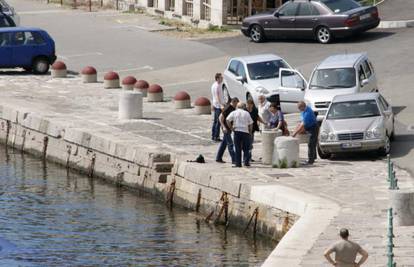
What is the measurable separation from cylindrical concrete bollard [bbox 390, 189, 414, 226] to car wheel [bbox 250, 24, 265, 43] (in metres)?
25.9

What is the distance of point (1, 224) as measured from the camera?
109 ft

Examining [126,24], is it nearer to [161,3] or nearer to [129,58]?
[161,3]

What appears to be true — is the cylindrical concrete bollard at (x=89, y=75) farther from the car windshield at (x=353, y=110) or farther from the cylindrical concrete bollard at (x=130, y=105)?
the car windshield at (x=353, y=110)

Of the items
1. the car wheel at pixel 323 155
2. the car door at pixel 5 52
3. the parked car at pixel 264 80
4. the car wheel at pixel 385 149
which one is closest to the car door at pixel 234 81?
the parked car at pixel 264 80

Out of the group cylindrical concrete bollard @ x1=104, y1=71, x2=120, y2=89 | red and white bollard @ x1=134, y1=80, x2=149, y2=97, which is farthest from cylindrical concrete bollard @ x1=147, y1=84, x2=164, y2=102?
cylindrical concrete bollard @ x1=104, y1=71, x2=120, y2=89

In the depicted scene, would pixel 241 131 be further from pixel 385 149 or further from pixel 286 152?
pixel 385 149

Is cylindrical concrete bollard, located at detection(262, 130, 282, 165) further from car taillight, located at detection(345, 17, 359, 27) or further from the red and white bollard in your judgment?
car taillight, located at detection(345, 17, 359, 27)

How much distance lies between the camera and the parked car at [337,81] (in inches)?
1528

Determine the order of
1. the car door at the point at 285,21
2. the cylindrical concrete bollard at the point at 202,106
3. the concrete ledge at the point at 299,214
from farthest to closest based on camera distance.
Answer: the car door at the point at 285,21, the cylindrical concrete bollard at the point at 202,106, the concrete ledge at the point at 299,214

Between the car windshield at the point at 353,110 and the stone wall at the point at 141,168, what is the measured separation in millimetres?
3575

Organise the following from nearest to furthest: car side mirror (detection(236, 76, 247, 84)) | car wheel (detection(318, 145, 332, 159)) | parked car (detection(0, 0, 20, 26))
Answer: car wheel (detection(318, 145, 332, 159))
car side mirror (detection(236, 76, 247, 84))
parked car (detection(0, 0, 20, 26))

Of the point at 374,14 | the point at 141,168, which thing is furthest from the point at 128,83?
the point at 141,168

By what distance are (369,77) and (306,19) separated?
1116 cm

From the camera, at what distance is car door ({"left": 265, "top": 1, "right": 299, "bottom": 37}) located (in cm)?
5191
